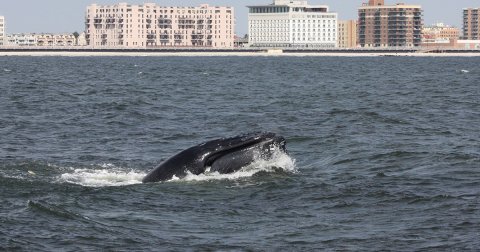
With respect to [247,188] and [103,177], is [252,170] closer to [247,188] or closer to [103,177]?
[247,188]

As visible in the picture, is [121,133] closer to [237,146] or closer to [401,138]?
[401,138]

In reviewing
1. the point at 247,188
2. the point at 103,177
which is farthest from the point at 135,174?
the point at 247,188

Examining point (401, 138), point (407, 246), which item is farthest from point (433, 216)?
point (401, 138)

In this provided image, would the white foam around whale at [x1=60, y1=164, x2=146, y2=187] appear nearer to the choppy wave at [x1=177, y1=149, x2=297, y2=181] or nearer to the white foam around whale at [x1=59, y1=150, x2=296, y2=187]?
the white foam around whale at [x1=59, y1=150, x2=296, y2=187]

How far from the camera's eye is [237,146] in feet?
80.4

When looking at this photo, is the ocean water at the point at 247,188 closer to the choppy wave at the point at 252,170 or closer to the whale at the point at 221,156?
the choppy wave at the point at 252,170

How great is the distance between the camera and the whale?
80.3ft

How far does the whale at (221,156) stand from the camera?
80.3ft

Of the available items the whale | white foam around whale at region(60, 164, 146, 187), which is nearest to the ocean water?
white foam around whale at region(60, 164, 146, 187)

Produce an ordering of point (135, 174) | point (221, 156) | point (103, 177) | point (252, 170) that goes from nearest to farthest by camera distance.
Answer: point (221, 156) < point (252, 170) < point (103, 177) < point (135, 174)

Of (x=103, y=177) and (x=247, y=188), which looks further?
(x=103, y=177)

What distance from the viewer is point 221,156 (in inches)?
974

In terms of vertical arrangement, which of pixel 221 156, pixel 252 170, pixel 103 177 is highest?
pixel 221 156

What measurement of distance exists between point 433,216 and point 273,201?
11.5 ft
